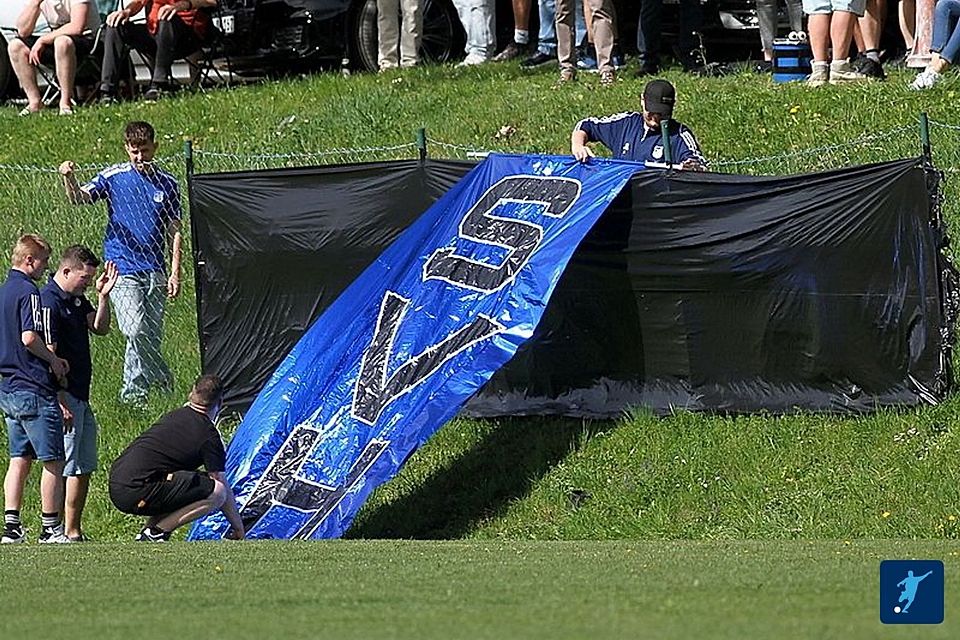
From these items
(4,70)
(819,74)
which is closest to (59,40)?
(4,70)

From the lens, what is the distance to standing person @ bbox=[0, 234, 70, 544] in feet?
35.2

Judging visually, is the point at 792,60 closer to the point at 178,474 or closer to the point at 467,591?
the point at 178,474

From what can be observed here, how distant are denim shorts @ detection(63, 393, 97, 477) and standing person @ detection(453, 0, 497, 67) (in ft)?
25.3

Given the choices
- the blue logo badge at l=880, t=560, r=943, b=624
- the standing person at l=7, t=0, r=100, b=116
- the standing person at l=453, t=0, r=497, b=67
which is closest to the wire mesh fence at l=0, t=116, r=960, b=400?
the standing person at l=453, t=0, r=497, b=67

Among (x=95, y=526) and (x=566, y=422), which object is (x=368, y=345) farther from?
(x=95, y=526)

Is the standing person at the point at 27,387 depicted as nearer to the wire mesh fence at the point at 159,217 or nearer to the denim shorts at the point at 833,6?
the wire mesh fence at the point at 159,217

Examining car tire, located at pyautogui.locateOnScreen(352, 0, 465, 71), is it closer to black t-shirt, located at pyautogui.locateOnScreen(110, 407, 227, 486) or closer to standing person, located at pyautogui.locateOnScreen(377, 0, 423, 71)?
standing person, located at pyautogui.locateOnScreen(377, 0, 423, 71)

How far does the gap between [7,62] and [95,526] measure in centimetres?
974

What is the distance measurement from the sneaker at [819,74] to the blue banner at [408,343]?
4343 millimetres

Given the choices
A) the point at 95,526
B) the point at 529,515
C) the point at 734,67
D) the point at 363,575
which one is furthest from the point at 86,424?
the point at 734,67

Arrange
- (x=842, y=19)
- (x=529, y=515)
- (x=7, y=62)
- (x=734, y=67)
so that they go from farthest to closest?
1. (x=7, y=62)
2. (x=734, y=67)
3. (x=842, y=19)
4. (x=529, y=515)

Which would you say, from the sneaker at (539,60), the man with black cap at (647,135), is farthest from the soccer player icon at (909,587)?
the sneaker at (539,60)

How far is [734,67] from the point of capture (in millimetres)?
17031

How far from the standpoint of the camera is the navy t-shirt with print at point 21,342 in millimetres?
10719
